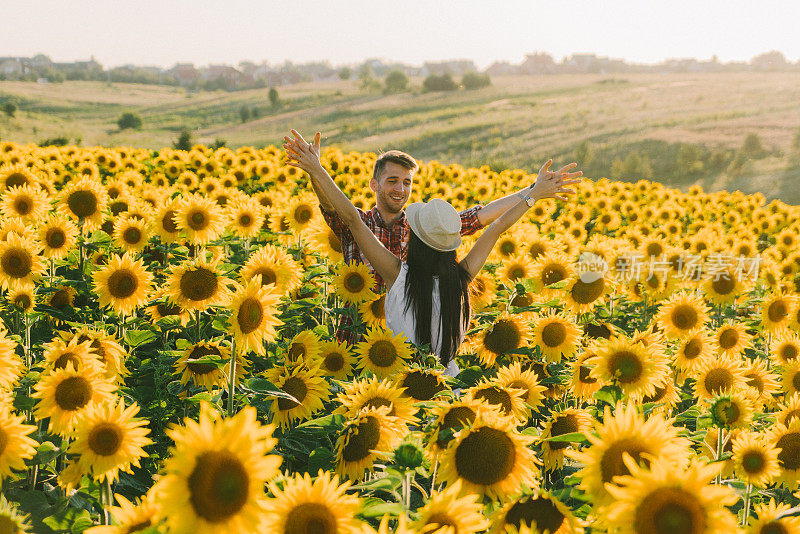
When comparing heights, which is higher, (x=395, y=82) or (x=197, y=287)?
(x=395, y=82)

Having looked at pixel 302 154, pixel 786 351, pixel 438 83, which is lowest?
pixel 786 351

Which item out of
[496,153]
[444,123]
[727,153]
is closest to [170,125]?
[444,123]

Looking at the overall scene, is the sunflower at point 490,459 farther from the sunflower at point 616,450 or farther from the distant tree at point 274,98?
the distant tree at point 274,98

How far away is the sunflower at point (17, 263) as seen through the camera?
14.0 ft

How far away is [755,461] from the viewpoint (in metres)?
2.99

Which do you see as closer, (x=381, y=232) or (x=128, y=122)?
(x=381, y=232)

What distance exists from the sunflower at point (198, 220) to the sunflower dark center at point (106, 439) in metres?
3.52

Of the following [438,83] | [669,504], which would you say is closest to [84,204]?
[669,504]

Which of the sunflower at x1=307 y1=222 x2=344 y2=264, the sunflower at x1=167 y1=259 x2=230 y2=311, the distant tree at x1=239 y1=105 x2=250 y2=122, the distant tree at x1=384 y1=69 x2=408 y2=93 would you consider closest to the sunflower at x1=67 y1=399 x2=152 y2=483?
the sunflower at x1=167 y1=259 x2=230 y2=311

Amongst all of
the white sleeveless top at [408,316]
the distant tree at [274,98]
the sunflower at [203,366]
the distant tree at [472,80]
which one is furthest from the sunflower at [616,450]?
the distant tree at [472,80]

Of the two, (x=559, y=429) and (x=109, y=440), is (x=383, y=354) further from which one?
(x=109, y=440)

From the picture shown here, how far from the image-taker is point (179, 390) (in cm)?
363

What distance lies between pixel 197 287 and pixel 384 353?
110 cm

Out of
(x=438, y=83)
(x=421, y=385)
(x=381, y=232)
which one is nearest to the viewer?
(x=421, y=385)
